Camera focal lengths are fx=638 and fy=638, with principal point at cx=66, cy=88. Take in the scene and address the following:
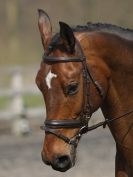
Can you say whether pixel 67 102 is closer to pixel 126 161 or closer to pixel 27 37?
pixel 126 161

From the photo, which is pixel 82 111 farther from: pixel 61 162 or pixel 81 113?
pixel 61 162

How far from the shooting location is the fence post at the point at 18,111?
12594 millimetres

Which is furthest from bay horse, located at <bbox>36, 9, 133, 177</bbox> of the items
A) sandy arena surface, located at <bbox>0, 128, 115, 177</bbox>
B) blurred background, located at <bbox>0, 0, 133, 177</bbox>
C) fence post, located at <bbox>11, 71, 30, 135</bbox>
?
fence post, located at <bbox>11, 71, 30, 135</bbox>

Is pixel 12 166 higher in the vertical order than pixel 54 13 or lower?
higher

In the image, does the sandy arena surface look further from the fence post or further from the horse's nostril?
the horse's nostril

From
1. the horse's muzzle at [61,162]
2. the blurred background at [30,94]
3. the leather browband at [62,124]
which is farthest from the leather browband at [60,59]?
the blurred background at [30,94]

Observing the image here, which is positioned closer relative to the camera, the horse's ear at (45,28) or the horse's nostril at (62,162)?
the horse's nostril at (62,162)

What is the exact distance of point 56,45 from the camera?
417 centimetres

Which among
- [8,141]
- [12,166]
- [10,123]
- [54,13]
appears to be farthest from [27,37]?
[12,166]

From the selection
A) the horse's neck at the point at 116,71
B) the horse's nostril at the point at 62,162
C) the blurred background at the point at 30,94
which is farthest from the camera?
the blurred background at the point at 30,94

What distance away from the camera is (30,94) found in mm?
14398

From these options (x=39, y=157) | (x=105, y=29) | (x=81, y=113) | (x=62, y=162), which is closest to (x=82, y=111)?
(x=81, y=113)

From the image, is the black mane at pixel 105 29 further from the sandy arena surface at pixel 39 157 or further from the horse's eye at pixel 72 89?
the sandy arena surface at pixel 39 157

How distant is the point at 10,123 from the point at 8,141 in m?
1.83
